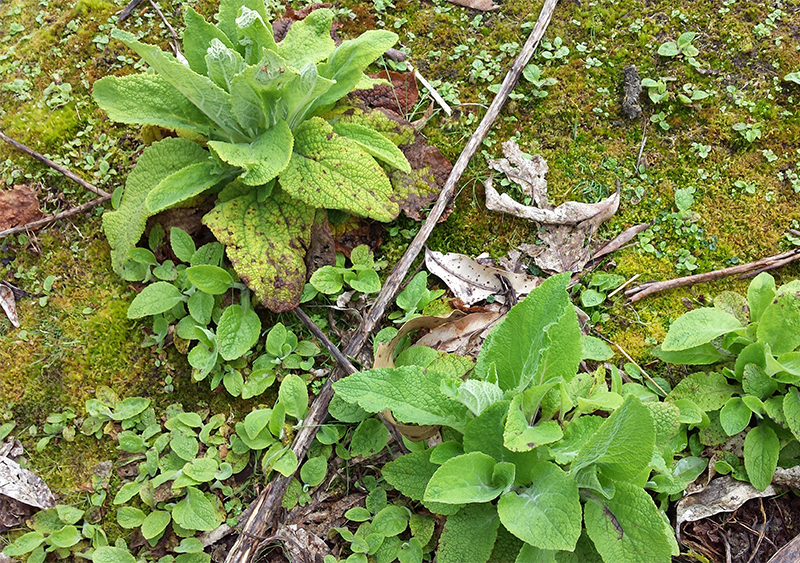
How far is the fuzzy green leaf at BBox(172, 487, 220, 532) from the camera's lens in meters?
2.47

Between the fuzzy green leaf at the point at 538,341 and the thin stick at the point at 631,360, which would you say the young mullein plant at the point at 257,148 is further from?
the thin stick at the point at 631,360

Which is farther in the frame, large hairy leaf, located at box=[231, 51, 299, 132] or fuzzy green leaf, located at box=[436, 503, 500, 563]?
large hairy leaf, located at box=[231, 51, 299, 132]

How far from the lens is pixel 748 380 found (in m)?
2.54

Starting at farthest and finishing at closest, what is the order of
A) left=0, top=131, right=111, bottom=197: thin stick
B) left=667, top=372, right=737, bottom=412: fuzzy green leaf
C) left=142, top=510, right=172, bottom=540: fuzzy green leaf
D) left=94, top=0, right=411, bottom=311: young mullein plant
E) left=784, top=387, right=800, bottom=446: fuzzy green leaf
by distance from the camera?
1. left=0, top=131, right=111, bottom=197: thin stick
2. left=94, top=0, right=411, bottom=311: young mullein plant
3. left=667, top=372, right=737, bottom=412: fuzzy green leaf
4. left=142, top=510, right=172, bottom=540: fuzzy green leaf
5. left=784, top=387, right=800, bottom=446: fuzzy green leaf

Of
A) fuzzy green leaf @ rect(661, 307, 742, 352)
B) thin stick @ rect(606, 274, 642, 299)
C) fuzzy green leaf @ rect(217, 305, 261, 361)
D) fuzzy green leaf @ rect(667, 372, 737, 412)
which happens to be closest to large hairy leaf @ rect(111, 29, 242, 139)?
fuzzy green leaf @ rect(217, 305, 261, 361)

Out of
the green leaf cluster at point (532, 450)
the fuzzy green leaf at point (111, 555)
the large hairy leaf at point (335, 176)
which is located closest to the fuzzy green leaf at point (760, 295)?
the green leaf cluster at point (532, 450)

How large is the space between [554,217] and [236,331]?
1841 mm

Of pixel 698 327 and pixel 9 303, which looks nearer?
pixel 698 327

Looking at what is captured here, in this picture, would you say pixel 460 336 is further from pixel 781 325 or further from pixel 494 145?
pixel 781 325

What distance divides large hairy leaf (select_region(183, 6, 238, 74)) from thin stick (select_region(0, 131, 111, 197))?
3.10 ft

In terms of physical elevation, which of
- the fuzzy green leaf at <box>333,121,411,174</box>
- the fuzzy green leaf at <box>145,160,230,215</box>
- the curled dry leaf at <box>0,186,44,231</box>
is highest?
the fuzzy green leaf at <box>333,121,411,174</box>

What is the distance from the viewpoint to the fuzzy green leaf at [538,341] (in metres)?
2.17

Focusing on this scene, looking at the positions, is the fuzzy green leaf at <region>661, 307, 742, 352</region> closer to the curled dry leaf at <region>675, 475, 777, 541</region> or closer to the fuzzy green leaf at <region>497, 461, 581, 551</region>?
the curled dry leaf at <region>675, 475, 777, 541</region>

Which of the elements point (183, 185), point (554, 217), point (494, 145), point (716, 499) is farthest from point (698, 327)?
point (183, 185)
